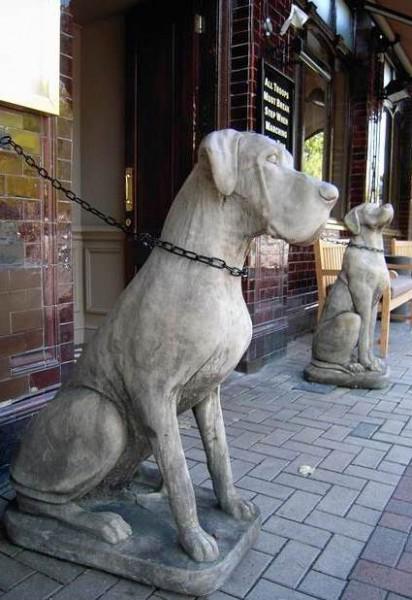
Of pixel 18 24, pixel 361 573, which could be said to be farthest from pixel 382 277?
pixel 18 24

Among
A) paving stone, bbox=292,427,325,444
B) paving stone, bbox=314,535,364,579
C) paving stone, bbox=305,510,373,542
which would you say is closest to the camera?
paving stone, bbox=314,535,364,579

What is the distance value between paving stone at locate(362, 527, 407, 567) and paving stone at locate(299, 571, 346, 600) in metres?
0.23

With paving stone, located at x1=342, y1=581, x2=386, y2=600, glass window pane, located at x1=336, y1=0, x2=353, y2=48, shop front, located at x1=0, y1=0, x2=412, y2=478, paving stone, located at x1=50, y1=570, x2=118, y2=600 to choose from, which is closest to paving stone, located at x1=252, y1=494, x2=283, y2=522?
paving stone, located at x1=342, y1=581, x2=386, y2=600

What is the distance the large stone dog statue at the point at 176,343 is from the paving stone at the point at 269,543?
1.26ft

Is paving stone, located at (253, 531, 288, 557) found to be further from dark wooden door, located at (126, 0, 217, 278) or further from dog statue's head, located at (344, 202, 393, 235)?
dark wooden door, located at (126, 0, 217, 278)

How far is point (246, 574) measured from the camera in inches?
80.4

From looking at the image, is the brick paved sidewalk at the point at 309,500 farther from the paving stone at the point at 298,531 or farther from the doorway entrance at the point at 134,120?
the doorway entrance at the point at 134,120

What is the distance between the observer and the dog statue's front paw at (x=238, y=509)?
219 centimetres

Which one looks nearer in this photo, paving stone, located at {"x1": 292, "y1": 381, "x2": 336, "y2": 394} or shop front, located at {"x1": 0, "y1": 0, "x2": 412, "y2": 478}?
shop front, located at {"x1": 0, "y1": 0, "x2": 412, "y2": 478}

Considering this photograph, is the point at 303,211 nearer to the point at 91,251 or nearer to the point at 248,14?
the point at 248,14

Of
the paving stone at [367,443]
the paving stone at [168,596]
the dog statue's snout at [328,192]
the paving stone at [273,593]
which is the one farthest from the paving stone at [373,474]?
the dog statue's snout at [328,192]

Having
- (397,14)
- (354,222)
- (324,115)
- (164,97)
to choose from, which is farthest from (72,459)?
(397,14)

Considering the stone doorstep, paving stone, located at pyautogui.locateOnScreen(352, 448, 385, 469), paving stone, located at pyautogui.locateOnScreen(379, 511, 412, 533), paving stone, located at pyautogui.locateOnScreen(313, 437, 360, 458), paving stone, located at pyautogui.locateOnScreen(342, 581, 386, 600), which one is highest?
the stone doorstep

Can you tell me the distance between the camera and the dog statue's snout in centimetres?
177
